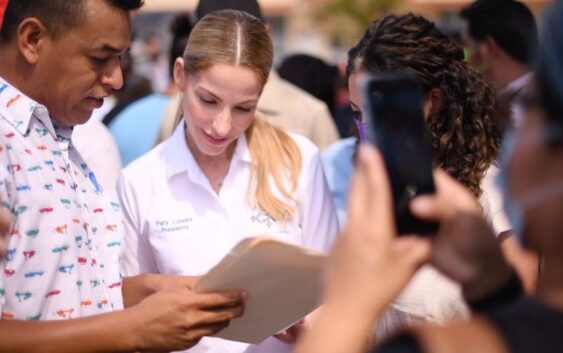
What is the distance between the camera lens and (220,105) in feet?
11.1

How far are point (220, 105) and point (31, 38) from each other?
84 centimetres

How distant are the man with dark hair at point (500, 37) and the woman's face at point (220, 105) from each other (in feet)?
6.79

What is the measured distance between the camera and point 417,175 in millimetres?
1580

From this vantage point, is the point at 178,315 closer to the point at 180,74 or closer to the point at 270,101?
the point at 180,74

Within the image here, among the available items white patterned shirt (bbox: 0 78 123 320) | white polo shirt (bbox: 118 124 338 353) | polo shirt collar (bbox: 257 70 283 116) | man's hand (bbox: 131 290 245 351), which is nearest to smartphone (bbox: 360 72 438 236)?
man's hand (bbox: 131 290 245 351)

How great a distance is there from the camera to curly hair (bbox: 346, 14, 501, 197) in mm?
2926

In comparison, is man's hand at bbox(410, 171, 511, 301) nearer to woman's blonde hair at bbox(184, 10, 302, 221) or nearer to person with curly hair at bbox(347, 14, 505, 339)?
person with curly hair at bbox(347, 14, 505, 339)

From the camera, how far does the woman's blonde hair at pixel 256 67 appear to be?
339 cm

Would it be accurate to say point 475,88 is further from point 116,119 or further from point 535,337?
point 116,119

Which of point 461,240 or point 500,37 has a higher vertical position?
point 461,240

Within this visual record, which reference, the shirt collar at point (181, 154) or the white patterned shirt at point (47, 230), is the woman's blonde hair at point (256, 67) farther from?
the white patterned shirt at point (47, 230)

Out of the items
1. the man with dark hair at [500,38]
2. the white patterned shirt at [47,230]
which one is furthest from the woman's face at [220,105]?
the man with dark hair at [500,38]

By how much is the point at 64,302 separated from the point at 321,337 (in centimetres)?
111

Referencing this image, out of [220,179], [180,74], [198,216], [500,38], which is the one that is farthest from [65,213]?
[500,38]
